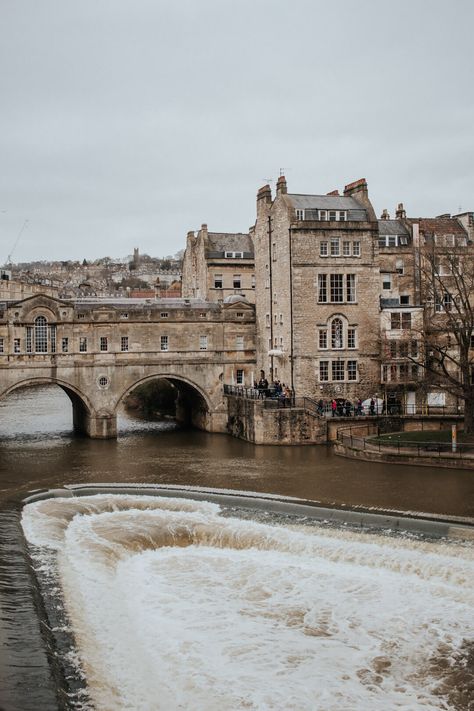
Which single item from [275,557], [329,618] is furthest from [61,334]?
[329,618]

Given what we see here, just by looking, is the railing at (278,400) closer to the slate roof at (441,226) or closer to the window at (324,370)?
the window at (324,370)

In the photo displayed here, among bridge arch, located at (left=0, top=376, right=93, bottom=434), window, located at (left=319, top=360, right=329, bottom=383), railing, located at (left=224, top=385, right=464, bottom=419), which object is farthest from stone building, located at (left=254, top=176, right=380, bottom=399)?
bridge arch, located at (left=0, top=376, right=93, bottom=434)

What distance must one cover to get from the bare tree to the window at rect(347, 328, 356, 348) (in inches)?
179

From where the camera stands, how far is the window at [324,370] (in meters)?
49.3

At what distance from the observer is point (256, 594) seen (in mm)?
21688

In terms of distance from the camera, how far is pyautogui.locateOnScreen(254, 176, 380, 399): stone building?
160 feet

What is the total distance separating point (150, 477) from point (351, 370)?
1799 cm

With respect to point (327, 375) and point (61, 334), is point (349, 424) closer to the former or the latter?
point (327, 375)

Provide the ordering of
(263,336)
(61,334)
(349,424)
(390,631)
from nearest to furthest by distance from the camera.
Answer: (390,631) → (349,424) → (61,334) → (263,336)

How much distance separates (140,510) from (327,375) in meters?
22.3

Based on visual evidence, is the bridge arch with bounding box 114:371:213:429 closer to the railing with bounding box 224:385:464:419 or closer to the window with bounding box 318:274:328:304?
the railing with bounding box 224:385:464:419

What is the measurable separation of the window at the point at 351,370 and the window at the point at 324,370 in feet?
4.54

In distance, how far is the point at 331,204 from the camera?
5131 cm

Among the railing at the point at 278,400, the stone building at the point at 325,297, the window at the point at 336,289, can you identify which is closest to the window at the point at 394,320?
the stone building at the point at 325,297
